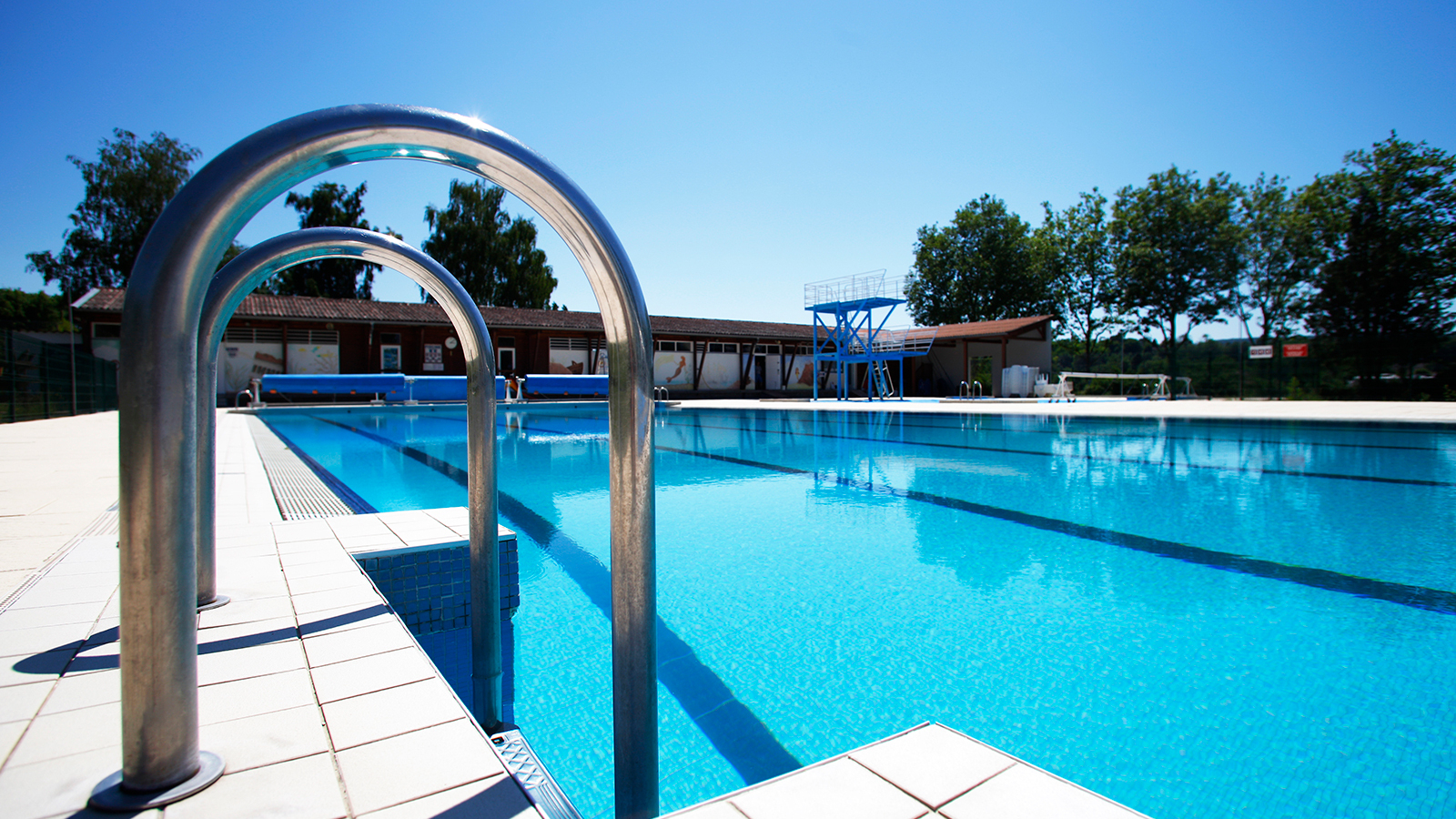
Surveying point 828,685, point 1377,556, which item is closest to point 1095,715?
point 828,685

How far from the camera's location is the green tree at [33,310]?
40.4 meters

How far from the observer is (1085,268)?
3838 centimetres

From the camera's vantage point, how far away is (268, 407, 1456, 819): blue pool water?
202 cm

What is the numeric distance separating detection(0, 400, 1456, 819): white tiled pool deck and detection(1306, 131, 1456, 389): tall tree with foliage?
3075 centimetres

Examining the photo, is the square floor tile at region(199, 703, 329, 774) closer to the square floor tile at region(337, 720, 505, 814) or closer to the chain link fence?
the square floor tile at region(337, 720, 505, 814)

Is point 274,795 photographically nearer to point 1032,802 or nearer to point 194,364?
point 194,364

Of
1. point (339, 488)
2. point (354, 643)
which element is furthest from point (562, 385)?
point (354, 643)

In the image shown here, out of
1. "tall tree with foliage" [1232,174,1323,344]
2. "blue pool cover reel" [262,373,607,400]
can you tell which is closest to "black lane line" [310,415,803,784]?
"blue pool cover reel" [262,373,607,400]

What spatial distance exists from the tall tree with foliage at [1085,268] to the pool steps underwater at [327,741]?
39.4 m

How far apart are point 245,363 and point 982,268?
Result: 39.2 metres

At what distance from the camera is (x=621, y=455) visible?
3.93ft


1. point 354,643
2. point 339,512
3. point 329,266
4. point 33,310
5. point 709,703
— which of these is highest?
point 329,266

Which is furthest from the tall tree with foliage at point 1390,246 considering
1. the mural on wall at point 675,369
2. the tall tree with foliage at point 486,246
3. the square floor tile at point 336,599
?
the tall tree with foliage at point 486,246

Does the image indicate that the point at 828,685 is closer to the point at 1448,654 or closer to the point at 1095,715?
the point at 1095,715
